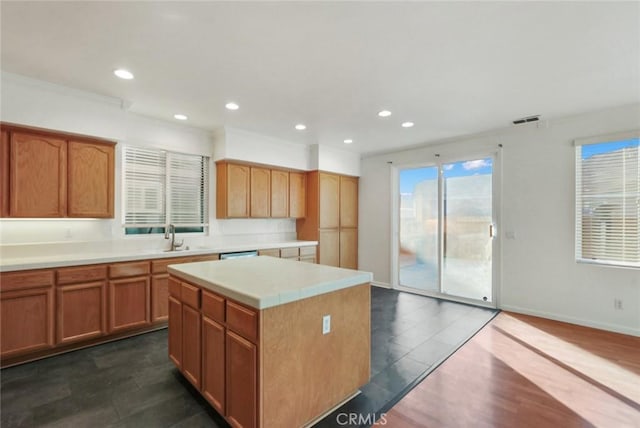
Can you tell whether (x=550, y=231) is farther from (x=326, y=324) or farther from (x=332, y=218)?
(x=326, y=324)

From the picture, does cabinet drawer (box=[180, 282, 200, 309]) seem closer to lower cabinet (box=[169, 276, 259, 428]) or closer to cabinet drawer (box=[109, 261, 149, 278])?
lower cabinet (box=[169, 276, 259, 428])

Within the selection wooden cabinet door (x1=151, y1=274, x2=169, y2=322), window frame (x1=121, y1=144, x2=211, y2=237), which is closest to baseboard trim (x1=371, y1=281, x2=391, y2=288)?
window frame (x1=121, y1=144, x2=211, y2=237)

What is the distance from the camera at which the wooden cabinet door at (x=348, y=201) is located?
579cm

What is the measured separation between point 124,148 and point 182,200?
3.21ft

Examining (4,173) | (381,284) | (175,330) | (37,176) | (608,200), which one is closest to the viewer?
(175,330)

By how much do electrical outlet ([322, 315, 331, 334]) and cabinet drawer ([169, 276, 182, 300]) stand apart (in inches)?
47.8

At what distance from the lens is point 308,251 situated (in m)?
5.17

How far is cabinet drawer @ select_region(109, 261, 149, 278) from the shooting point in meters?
3.10

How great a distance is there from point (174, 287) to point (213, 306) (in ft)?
2.34

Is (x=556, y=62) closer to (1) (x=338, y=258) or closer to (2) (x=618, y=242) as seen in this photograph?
(2) (x=618, y=242)

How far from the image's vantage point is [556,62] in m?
2.41

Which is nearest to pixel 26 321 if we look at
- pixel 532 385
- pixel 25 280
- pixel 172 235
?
pixel 25 280

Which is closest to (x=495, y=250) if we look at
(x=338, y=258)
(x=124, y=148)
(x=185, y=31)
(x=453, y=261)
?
(x=453, y=261)

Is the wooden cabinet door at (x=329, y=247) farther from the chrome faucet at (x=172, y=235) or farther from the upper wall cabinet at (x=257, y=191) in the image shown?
the chrome faucet at (x=172, y=235)
